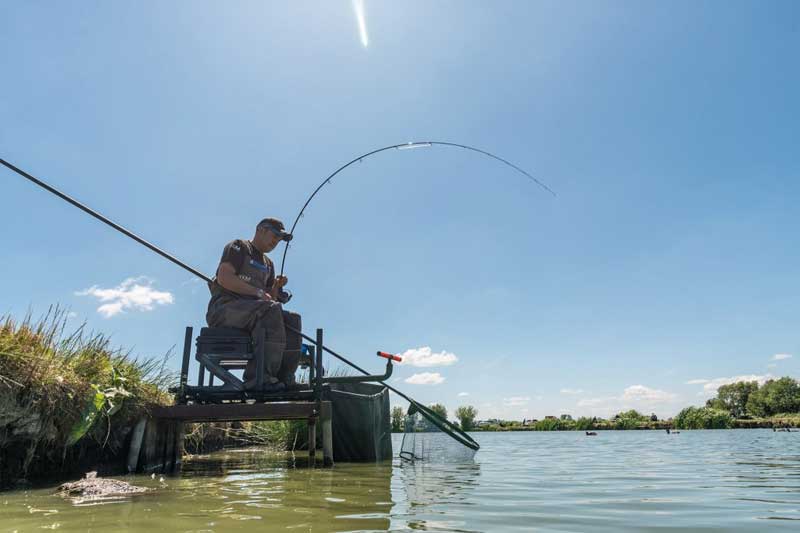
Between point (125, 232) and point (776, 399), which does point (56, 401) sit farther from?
point (776, 399)

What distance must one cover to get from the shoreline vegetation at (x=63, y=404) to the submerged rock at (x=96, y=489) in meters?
0.82

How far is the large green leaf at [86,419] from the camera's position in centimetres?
485

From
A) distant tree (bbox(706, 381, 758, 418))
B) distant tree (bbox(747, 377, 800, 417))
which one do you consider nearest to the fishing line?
distant tree (bbox(747, 377, 800, 417))

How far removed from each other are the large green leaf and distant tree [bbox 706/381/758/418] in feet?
345

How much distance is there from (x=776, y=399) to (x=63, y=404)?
99365mm

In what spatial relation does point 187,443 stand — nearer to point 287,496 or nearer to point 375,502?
point 287,496

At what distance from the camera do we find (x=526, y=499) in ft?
12.8

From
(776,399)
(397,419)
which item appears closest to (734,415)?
(776,399)

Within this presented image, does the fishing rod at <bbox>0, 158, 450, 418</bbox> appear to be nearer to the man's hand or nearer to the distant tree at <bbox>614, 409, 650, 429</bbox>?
the man's hand

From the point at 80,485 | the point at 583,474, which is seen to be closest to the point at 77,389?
the point at 80,485

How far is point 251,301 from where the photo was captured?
603 centimetres

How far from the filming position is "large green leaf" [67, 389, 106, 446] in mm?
4852

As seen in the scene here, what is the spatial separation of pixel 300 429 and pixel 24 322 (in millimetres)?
6283

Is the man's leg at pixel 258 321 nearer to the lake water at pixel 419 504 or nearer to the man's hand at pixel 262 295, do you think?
the man's hand at pixel 262 295
